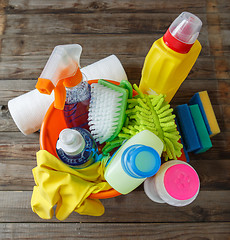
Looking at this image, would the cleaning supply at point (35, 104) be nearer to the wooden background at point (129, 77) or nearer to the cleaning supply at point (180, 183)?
the wooden background at point (129, 77)

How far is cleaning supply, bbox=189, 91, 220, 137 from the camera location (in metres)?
0.55

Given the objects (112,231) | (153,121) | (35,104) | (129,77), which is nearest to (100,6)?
(129,77)

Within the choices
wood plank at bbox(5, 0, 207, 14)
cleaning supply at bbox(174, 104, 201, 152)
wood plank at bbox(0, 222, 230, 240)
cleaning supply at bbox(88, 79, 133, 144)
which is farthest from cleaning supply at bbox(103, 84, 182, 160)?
wood plank at bbox(5, 0, 207, 14)

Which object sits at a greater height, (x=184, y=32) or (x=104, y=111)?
(x=184, y=32)

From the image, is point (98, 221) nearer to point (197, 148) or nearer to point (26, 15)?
point (197, 148)

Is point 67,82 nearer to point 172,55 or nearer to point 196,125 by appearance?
point 172,55

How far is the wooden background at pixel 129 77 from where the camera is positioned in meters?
0.55

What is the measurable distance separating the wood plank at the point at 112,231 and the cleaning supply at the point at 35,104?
0.23 meters

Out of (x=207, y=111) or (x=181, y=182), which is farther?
(x=207, y=111)

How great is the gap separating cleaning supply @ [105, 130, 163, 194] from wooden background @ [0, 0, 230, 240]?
0.80ft

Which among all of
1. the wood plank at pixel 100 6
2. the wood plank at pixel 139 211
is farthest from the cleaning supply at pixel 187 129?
the wood plank at pixel 100 6

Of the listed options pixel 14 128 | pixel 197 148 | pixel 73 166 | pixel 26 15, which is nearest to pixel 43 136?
pixel 73 166

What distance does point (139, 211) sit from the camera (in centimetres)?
56

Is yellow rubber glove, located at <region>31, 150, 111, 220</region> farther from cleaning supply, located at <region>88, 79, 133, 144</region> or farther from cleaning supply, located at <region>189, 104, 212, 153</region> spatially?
cleaning supply, located at <region>189, 104, 212, 153</region>
